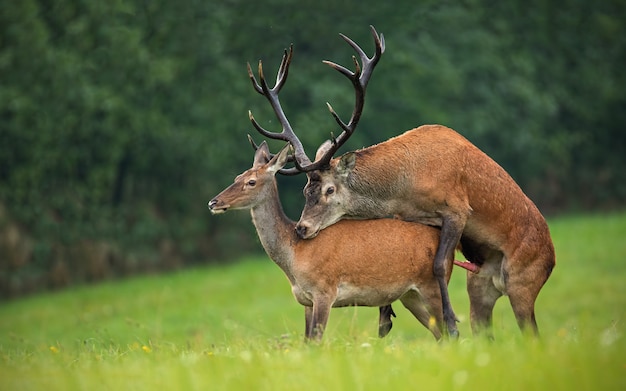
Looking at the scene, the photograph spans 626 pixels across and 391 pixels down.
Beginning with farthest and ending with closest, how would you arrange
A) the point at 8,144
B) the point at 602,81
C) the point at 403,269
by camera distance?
→ the point at 602,81
the point at 8,144
the point at 403,269

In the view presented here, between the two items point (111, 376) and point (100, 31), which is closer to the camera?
point (111, 376)

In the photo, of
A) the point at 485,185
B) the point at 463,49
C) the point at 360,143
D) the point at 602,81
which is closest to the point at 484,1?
the point at 463,49

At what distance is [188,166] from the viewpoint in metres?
26.8

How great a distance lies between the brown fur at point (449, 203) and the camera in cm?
941

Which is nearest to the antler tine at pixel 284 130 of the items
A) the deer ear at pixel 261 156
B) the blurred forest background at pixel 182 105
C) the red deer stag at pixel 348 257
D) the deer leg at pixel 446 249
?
the deer ear at pixel 261 156

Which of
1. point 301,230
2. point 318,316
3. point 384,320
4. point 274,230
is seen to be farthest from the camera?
point 384,320

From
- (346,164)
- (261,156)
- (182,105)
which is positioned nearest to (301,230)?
(346,164)

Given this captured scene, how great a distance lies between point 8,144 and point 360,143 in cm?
888

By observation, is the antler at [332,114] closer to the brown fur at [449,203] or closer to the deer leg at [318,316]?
the brown fur at [449,203]

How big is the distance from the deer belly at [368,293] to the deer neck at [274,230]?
1.67 ft

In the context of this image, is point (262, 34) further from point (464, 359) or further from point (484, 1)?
point (464, 359)

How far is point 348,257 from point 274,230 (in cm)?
72

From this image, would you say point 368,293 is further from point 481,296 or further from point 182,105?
point 182,105

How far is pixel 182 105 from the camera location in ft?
88.1
